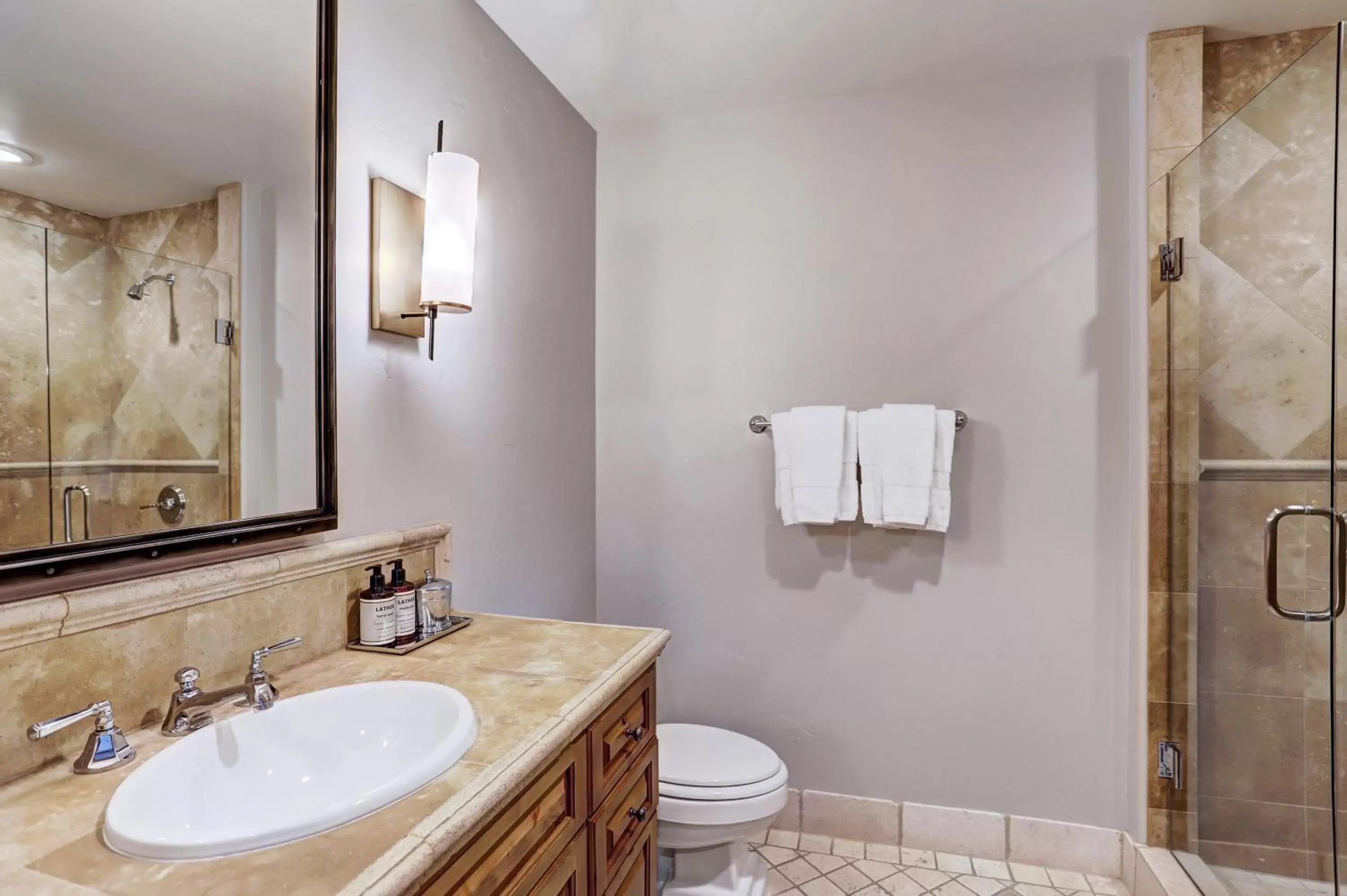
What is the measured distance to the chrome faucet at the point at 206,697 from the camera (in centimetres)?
92

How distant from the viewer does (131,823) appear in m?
0.68

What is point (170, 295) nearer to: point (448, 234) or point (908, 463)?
point (448, 234)

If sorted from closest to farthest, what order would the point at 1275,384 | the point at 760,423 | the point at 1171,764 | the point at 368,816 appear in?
the point at 368,816
the point at 1275,384
the point at 1171,764
the point at 760,423

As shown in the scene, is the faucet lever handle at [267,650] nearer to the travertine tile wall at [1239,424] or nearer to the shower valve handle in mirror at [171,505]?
the shower valve handle in mirror at [171,505]

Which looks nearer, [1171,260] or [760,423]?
[1171,260]

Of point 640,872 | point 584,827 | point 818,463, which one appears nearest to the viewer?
point 584,827

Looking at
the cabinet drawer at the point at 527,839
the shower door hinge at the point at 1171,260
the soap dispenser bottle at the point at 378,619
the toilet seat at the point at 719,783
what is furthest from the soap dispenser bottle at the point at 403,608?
the shower door hinge at the point at 1171,260

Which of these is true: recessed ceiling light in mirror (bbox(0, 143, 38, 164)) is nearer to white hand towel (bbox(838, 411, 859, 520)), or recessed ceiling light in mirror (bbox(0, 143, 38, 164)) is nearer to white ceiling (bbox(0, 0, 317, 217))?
white ceiling (bbox(0, 0, 317, 217))

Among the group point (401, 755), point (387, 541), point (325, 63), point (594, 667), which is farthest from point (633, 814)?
point (325, 63)

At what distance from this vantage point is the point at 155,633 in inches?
37.7

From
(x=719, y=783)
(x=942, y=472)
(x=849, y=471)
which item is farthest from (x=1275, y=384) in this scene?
(x=719, y=783)

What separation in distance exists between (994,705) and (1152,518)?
0.70m

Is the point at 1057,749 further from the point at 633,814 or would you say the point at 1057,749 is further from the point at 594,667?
the point at 594,667

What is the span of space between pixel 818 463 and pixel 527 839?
1.44 metres
